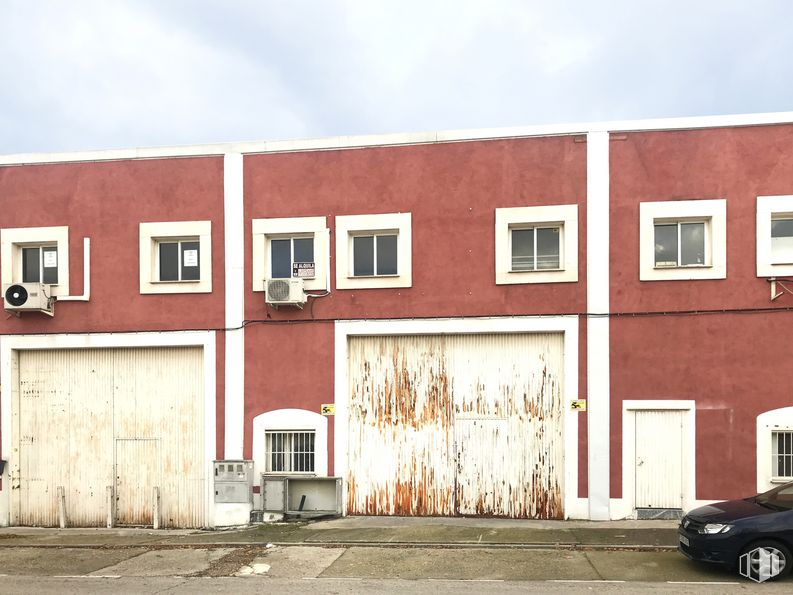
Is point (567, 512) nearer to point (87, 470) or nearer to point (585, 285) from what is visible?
point (585, 285)

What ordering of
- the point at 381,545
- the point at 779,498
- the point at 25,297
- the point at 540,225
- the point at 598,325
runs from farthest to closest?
the point at 25,297 → the point at 540,225 → the point at 598,325 → the point at 381,545 → the point at 779,498

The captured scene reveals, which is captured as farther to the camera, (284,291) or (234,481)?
(234,481)

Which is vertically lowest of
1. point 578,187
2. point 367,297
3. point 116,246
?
point 367,297

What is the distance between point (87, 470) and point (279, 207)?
6.53 metres

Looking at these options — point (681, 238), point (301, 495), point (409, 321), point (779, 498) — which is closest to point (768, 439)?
point (779, 498)

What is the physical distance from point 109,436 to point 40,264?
3.78 metres

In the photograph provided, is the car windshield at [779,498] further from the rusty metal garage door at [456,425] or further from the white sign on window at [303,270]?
the white sign on window at [303,270]

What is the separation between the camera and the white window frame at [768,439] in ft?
38.6

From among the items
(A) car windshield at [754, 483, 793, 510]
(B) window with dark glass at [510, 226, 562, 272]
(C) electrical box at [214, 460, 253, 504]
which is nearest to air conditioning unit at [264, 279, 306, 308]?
(C) electrical box at [214, 460, 253, 504]

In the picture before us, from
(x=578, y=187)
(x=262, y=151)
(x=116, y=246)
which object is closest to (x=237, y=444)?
(x=116, y=246)

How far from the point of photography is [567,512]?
40.4ft

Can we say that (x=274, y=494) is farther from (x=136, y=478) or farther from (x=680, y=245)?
(x=680, y=245)

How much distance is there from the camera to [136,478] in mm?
13656

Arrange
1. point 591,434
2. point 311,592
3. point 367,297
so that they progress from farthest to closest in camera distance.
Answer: point 367,297 → point 591,434 → point 311,592
